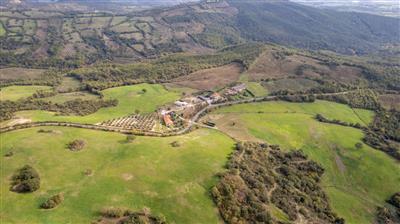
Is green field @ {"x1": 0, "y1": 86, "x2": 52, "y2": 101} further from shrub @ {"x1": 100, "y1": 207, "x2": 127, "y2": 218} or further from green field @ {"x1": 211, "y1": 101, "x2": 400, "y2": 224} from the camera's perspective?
shrub @ {"x1": 100, "y1": 207, "x2": 127, "y2": 218}

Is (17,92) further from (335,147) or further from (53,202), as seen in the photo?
(335,147)

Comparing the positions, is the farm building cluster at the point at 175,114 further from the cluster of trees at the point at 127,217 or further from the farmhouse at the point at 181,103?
the cluster of trees at the point at 127,217

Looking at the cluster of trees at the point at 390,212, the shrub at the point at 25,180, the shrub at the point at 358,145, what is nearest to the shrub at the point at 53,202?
the shrub at the point at 25,180

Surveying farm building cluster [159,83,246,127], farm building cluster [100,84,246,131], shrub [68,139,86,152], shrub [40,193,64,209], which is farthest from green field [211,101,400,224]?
shrub [40,193,64,209]

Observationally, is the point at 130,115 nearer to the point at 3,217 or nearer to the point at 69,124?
the point at 69,124

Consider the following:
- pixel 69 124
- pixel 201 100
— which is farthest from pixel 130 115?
pixel 201 100

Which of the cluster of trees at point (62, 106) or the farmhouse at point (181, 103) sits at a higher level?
the farmhouse at point (181, 103)

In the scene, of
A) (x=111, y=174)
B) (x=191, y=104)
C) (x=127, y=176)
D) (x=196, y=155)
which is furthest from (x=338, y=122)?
(x=111, y=174)
